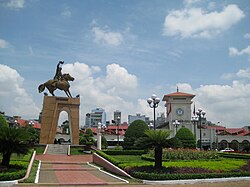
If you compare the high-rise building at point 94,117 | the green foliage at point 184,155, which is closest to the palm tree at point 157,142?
the green foliage at point 184,155

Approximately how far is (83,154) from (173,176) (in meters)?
18.0

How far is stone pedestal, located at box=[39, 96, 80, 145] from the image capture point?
108 ft

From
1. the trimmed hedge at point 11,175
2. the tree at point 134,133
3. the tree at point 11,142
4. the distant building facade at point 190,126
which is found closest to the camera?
the trimmed hedge at point 11,175

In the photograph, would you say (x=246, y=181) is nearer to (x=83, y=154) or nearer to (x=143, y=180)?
(x=143, y=180)

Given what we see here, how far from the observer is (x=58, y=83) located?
3384 centimetres

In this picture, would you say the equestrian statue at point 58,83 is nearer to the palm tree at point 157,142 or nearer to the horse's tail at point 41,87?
the horse's tail at point 41,87

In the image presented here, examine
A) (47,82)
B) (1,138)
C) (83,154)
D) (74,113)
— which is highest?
(47,82)

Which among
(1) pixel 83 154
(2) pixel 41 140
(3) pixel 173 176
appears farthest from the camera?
(2) pixel 41 140

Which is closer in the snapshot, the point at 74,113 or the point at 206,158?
the point at 206,158

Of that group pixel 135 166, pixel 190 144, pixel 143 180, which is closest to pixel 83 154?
pixel 190 144

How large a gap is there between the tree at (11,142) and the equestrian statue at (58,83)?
20.2 metres

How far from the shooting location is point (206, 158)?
21328mm

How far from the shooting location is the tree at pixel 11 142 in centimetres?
1339

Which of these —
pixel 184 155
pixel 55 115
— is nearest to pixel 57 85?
pixel 55 115
